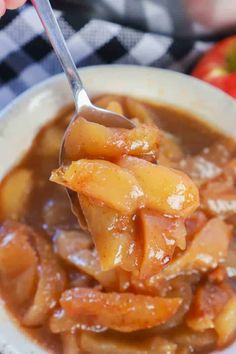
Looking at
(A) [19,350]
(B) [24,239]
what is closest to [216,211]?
(B) [24,239]

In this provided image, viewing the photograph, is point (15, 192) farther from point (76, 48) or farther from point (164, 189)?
point (76, 48)

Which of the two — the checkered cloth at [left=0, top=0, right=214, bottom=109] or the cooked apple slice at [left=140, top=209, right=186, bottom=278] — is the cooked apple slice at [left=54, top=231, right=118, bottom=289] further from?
the checkered cloth at [left=0, top=0, right=214, bottom=109]

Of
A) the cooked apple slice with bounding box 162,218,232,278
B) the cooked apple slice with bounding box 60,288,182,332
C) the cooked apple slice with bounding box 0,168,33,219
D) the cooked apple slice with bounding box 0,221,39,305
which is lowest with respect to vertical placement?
the cooked apple slice with bounding box 162,218,232,278

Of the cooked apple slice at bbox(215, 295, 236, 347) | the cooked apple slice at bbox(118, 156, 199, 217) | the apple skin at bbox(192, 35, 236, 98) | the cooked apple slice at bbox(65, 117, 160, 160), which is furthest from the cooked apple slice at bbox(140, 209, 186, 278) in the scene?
the apple skin at bbox(192, 35, 236, 98)

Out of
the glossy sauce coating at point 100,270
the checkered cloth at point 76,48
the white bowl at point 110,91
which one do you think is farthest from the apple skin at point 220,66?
the glossy sauce coating at point 100,270

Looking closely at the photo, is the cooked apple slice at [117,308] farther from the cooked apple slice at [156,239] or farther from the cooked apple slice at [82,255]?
the cooked apple slice at [156,239]

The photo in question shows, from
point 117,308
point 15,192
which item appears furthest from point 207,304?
point 15,192
